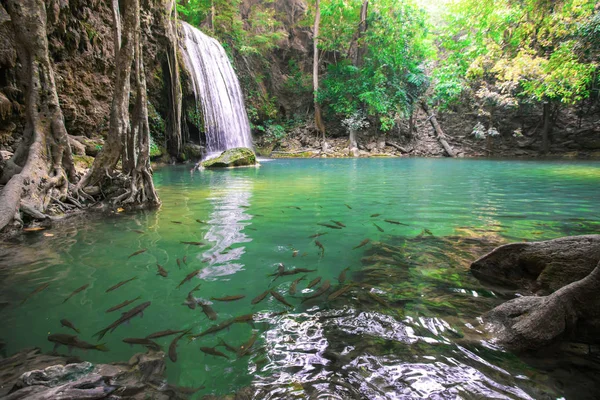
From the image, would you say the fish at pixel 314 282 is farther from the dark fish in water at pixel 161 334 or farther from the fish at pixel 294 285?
the dark fish in water at pixel 161 334

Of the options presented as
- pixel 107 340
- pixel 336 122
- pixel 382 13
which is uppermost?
pixel 382 13

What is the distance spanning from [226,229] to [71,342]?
8.92 ft

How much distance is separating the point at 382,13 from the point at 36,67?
2359cm

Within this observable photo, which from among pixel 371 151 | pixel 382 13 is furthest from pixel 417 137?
pixel 382 13

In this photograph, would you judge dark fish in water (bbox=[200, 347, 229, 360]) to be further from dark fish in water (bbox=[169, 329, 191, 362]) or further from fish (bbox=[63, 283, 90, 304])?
fish (bbox=[63, 283, 90, 304])

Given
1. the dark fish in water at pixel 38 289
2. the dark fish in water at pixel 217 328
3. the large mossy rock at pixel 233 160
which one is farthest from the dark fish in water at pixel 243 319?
the large mossy rock at pixel 233 160

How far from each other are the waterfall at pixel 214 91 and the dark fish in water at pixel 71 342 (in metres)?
16.2

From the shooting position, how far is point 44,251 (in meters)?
3.72

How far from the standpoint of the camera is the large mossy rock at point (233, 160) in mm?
14617

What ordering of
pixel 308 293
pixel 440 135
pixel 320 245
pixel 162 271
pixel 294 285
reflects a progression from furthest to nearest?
pixel 440 135 < pixel 320 245 < pixel 162 271 < pixel 294 285 < pixel 308 293

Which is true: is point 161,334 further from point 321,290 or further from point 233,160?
point 233,160

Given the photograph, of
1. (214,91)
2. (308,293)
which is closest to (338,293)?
(308,293)

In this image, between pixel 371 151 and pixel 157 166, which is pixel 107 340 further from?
pixel 371 151

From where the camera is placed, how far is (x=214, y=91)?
58.4ft
